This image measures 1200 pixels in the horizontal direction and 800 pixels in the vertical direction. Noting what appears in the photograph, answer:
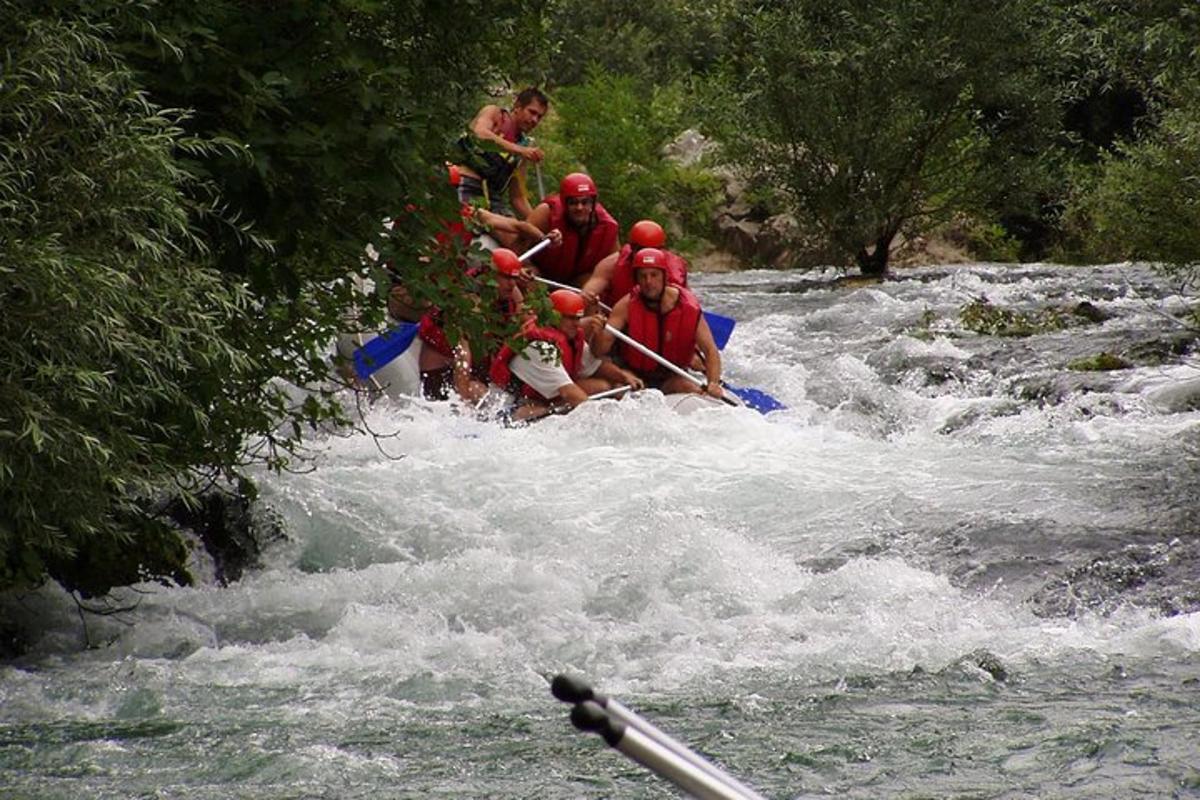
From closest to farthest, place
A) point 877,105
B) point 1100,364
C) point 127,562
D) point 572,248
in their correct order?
point 127,562 → point 1100,364 → point 572,248 → point 877,105

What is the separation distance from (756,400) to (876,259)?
941 centimetres

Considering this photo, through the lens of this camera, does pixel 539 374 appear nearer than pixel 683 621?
No

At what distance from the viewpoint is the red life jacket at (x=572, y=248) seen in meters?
12.2

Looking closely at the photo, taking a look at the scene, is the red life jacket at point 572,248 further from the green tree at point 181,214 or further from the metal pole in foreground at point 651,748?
the metal pole in foreground at point 651,748

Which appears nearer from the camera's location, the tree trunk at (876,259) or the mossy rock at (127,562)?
the mossy rock at (127,562)

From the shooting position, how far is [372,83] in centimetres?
583

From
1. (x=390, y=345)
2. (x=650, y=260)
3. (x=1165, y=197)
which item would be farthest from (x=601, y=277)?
(x=1165, y=197)

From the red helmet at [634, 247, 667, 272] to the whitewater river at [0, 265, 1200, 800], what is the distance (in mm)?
1162

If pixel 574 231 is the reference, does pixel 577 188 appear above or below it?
above

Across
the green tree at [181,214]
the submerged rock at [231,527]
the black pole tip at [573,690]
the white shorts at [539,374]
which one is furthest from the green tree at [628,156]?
the black pole tip at [573,690]

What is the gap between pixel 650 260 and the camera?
10977 mm

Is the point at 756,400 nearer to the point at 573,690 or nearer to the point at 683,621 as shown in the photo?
the point at 683,621

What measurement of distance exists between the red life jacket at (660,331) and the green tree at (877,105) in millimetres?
8847

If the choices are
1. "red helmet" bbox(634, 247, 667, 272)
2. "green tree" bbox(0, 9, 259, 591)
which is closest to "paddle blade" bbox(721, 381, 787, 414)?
"red helmet" bbox(634, 247, 667, 272)
